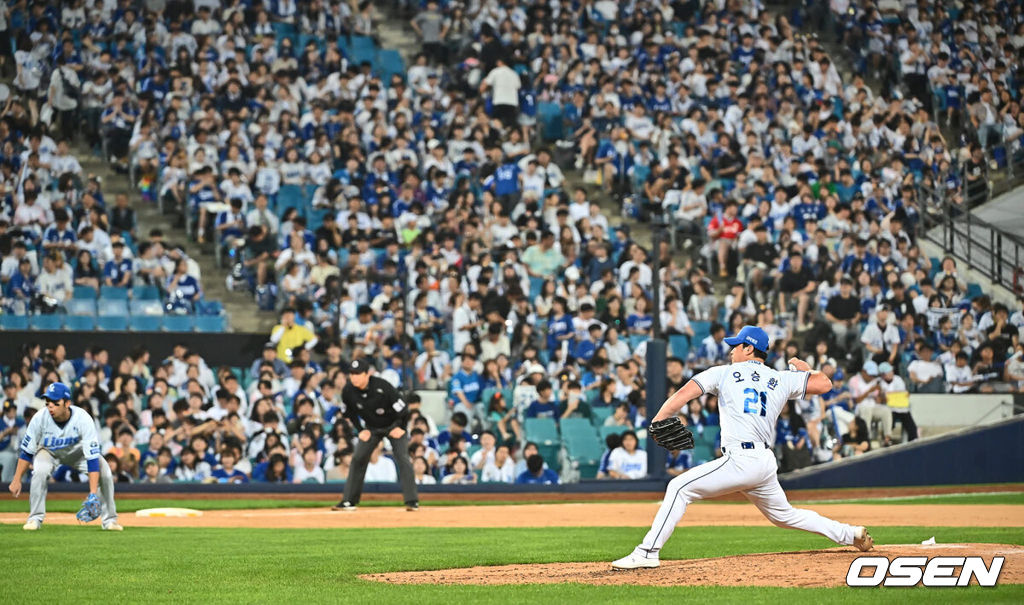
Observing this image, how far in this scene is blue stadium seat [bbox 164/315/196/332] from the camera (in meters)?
21.4

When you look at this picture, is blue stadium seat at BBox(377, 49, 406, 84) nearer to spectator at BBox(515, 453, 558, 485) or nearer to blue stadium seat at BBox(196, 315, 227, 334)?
blue stadium seat at BBox(196, 315, 227, 334)

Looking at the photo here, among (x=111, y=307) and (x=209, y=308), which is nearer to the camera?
(x=111, y=307)

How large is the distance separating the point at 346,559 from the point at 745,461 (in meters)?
3.25

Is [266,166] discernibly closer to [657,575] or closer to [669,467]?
[669,467]

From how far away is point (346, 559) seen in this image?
1051 centimetres

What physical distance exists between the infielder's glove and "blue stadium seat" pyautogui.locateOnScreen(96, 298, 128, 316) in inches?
313

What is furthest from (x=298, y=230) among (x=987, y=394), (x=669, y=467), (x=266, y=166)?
(x=987, y=394)

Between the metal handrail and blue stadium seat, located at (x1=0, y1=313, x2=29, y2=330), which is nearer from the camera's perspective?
blue stadium seat, located at (x1=0, y1=313, x2=29, y2=330)

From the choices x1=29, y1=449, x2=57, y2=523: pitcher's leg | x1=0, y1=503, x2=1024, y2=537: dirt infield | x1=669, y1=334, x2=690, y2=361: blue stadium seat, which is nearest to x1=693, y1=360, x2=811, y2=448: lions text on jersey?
x1=0, y1=503, x2=1024, y2=537: dirt infield

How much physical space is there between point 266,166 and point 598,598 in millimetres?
17487

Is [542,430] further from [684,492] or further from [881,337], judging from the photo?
[684,492]

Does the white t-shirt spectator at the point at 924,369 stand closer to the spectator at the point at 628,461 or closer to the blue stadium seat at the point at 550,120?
the spectator at the point at 628,461

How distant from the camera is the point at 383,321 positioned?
2136 centimetres

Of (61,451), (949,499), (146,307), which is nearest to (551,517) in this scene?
(61,451)
